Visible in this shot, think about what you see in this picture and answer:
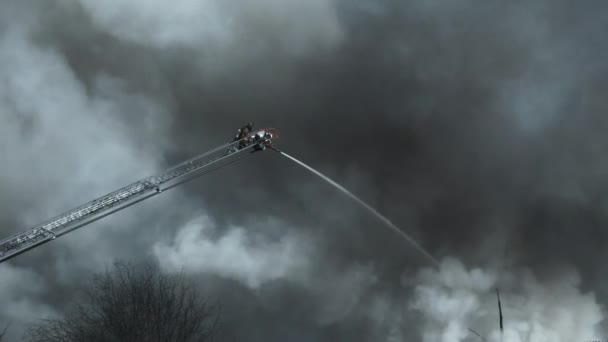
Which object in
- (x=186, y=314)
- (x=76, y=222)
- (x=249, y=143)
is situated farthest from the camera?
(x=186, y=314)

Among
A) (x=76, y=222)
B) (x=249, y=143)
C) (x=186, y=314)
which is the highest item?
(x=249, y=143)

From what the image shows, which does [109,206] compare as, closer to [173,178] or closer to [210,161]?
[173,178]

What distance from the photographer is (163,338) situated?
65.5 m

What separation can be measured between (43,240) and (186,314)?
17.7 m

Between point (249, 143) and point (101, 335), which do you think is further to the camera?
point (101, 335)

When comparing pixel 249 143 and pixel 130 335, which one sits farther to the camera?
pixel 130 335

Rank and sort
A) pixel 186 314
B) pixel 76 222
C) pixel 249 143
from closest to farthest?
1. pixel 249 143
2. pixel 76 222
3. pixel 186 314

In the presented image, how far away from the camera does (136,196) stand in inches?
2483

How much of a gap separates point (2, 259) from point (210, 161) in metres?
22.2

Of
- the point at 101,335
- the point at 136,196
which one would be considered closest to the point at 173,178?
the point at 136,196

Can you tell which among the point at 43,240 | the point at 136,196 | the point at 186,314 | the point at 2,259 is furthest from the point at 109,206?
the point at 186,314

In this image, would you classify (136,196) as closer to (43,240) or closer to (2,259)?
(43,240)

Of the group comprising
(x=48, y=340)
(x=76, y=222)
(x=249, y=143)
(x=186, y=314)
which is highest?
(x=249, y=143)

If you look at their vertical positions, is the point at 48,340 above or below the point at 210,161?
below
